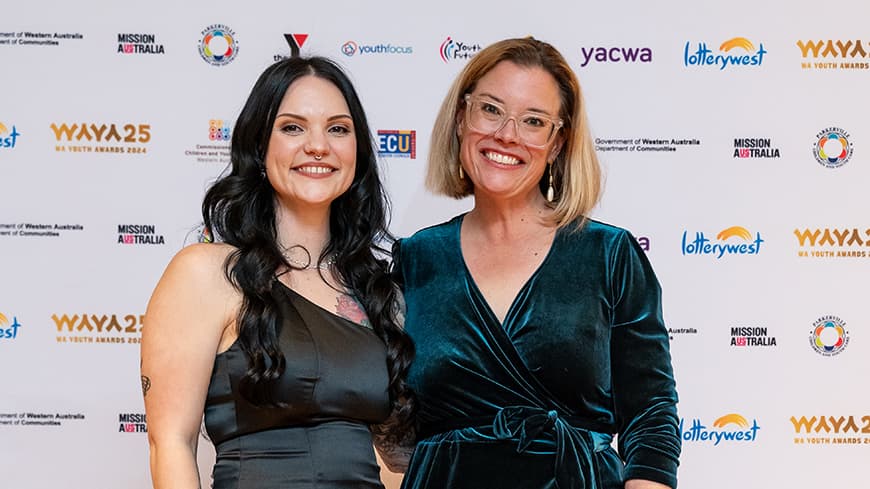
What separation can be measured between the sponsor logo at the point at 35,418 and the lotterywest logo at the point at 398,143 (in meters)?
1.39

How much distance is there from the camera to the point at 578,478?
1807 millimetres

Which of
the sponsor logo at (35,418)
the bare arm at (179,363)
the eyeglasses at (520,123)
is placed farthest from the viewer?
the sponsor logo at (35,418)

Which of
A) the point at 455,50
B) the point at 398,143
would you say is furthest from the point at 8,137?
the point at 455,50

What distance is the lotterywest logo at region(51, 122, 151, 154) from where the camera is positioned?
3152mm

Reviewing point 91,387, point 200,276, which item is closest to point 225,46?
point 91,387

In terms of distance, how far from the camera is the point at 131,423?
314cm

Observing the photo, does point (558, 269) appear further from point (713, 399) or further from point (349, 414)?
point (713, 399)

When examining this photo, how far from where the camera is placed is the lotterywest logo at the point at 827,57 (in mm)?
3217

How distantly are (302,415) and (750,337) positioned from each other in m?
1.89

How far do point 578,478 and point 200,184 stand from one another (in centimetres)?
185

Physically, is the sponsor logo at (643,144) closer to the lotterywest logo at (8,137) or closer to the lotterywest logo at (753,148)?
the lotterywest logo at (753,148)

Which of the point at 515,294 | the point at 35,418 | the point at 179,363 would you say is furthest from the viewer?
the point at 35,418

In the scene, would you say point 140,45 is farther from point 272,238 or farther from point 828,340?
point 828,340

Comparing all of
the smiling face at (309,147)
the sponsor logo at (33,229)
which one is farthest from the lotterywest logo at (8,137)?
the smiling face at (309,147)
